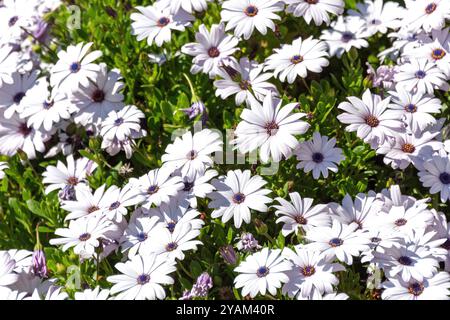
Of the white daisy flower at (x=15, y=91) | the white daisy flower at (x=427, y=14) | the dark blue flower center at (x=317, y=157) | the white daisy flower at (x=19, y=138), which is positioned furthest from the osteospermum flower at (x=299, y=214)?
the white daisy flower at (x=15, y=91)

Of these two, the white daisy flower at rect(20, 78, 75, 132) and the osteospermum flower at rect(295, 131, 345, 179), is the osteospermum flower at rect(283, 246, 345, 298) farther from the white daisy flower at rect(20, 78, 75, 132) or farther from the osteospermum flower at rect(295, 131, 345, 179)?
the white daisy flower at rect(20, 78, 75, 132)

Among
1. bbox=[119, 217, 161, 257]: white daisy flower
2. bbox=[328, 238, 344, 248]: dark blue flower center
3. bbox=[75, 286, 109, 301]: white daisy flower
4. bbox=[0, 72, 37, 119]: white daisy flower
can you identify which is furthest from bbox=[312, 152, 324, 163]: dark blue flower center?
bbox=[0, 72, 37, 119]: white daisy flower

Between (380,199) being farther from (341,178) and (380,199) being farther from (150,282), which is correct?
(150,282)

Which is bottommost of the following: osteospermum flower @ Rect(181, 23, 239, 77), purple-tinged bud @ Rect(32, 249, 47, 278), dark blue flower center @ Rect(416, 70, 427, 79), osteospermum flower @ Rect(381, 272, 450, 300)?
osteospermum flower @ Rect(381, 272, 450, 300)

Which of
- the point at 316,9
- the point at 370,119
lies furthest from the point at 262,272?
the point at 316,9

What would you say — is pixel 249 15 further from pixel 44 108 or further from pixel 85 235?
pixel 85 235

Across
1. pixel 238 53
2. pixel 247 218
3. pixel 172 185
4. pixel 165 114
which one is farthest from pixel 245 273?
pixel 238 53

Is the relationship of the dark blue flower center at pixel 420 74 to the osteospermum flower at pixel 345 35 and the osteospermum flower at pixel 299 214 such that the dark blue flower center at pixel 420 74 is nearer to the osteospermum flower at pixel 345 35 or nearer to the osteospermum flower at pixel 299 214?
the osteospermum flower at pixel 345 35
